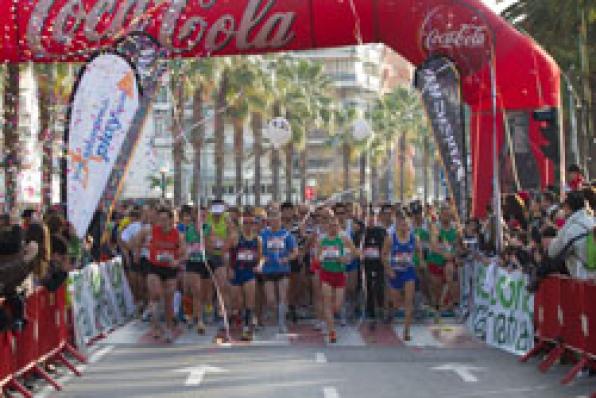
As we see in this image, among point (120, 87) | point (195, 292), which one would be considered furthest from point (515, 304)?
point (120, 87)

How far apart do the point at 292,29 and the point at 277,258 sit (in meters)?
4.12

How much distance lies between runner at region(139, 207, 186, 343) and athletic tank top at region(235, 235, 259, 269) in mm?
1244

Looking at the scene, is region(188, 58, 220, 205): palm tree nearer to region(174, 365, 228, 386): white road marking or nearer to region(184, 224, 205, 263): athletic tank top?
region(184, 224, 205, 263): athletic tank top

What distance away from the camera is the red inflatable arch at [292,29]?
63.0ft

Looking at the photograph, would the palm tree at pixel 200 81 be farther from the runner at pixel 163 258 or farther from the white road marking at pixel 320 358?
the white road marking at pixel 320 358

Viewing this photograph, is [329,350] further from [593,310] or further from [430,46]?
[430,46]

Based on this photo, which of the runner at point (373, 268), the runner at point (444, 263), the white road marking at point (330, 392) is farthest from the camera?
the runner at point (444, 263)

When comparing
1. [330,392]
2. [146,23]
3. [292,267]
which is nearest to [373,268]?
[292,267]

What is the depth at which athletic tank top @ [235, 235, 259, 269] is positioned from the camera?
17562 millimetres

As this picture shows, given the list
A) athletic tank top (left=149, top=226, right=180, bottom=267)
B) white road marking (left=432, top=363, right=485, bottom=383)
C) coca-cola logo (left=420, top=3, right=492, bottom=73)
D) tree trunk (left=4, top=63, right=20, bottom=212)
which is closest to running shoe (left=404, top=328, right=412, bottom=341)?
white road marking (left=432, top=363, right=485, bottom=383)

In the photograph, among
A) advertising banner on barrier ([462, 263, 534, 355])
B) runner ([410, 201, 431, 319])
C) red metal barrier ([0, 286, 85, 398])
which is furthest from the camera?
runner ([410, 201, 431, 319])

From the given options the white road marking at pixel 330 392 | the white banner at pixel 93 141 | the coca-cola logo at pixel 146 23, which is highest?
the coca-cola logo at pixel 146 23

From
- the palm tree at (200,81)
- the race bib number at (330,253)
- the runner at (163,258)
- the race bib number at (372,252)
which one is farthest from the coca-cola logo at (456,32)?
the palm tree at (200,81)

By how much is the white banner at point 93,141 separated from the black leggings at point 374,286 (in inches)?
176
